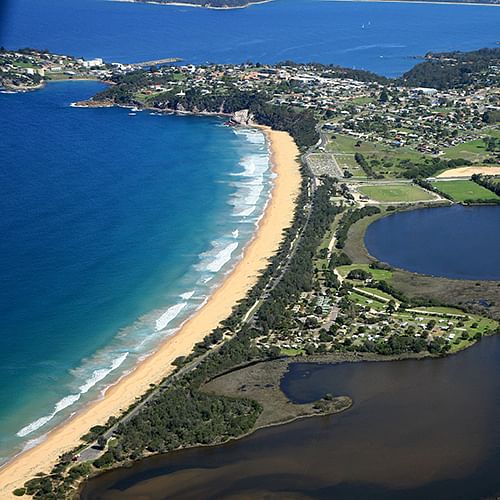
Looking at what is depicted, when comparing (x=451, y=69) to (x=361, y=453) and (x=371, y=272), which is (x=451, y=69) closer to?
(x=371, y=272)

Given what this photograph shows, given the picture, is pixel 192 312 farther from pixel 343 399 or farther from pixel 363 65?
pixel 363 65

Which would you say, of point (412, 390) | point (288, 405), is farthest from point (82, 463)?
point (412, 390)

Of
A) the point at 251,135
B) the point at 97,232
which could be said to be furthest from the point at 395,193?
the point at 251,135

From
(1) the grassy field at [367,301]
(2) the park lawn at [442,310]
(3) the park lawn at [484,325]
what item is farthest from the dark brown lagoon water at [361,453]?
(1) the grassy field at [367,301]

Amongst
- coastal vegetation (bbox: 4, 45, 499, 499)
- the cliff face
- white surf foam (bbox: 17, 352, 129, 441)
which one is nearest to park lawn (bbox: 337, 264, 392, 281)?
coastal vegetation (bbox: 4, 45, 499, 499)

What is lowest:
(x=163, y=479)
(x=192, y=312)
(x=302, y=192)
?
(x=163, y=479)

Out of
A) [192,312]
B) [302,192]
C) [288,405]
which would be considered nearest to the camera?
[288,405]
